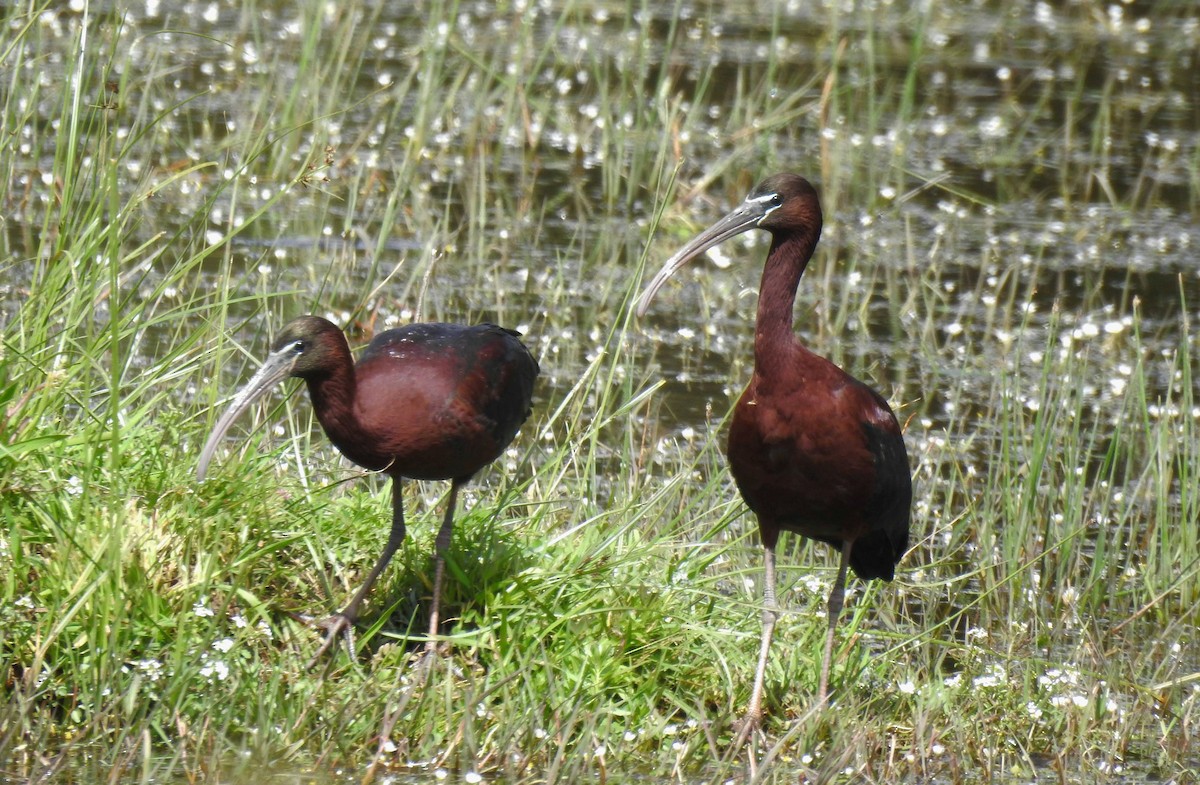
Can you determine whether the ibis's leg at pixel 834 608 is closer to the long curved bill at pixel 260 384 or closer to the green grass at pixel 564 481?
the green grass at pixel 564 481

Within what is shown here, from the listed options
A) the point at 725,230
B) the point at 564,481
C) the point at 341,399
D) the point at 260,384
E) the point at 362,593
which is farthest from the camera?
the point at 564,481

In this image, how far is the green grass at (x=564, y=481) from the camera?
377cm

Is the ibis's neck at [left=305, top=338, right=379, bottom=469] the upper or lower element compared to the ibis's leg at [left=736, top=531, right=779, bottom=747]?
upper

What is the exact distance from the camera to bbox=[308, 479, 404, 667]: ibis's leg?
406 centimetres

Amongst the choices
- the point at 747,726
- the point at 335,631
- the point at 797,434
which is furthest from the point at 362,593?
the point at 797,434

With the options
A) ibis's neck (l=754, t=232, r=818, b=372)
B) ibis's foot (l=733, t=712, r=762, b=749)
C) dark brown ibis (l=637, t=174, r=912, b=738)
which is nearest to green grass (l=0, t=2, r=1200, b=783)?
ibis's foot (l=733, t=712, r=762, b=749)

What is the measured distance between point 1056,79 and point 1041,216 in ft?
7.95

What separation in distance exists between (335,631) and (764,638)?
3.39 ft

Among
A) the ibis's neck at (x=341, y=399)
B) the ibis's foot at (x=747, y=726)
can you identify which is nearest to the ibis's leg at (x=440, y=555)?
the ibis's neck at (x=341, y=399)

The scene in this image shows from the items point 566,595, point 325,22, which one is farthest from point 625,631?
point 325,22

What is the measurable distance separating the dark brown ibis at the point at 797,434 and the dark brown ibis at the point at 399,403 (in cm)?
47

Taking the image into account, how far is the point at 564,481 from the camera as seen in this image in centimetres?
523

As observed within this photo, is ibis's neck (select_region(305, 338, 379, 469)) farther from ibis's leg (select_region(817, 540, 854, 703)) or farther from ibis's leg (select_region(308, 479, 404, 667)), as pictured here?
ibis's leg (select_region(817, 540, 854, 703))

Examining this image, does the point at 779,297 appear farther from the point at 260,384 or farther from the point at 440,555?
the point at 260,384
